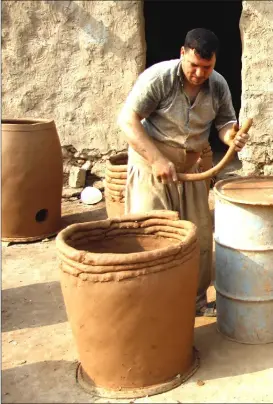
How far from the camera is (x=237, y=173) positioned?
6816mm

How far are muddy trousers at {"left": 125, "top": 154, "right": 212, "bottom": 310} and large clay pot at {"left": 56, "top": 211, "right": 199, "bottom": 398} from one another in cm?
51

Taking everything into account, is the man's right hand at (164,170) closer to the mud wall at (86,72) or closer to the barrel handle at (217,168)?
the barrel handle at (217,168)

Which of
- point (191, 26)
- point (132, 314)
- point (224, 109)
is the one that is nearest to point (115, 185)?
point (224, 109)

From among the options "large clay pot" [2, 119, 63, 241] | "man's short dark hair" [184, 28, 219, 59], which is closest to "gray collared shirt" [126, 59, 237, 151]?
"man's short dark hair" [184, 28, 219, 59]

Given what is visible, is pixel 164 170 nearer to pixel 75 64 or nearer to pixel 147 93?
pixel 147 93

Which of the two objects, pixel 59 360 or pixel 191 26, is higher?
pixel 191 26

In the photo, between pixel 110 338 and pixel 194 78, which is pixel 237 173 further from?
pixel 110 338

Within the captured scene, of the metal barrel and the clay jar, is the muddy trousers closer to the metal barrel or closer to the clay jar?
the metal barrel

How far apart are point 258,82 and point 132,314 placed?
4005 mm

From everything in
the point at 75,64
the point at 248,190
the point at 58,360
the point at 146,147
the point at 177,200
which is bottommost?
the point at 58,360

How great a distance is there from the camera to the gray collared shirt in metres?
3.33

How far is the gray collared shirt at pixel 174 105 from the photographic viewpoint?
333 centimetres

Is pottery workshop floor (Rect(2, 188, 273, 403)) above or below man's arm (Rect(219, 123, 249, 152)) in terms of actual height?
below

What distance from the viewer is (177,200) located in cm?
363
